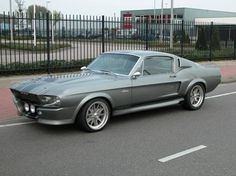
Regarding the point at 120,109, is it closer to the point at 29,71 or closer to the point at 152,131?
the point at 152,131

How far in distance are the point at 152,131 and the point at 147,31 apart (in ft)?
36.6

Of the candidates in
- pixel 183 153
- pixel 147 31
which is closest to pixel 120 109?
pixel 183 153

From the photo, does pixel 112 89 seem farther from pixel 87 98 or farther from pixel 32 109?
pixel 32 109

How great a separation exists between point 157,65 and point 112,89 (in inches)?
61.7

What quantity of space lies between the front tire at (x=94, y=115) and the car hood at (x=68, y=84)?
272mm

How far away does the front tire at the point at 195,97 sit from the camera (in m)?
8.95

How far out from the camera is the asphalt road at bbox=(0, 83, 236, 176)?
5158 millimetres

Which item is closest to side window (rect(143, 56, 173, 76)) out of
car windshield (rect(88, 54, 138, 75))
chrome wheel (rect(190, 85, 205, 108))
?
car windshield (rect(88, 54, 138, 75))

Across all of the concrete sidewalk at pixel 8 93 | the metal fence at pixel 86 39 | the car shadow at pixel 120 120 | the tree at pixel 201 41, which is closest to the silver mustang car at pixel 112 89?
the car shadow at pixel 120 120

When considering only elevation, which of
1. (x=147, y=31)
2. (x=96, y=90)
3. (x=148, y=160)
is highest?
(x=147, y=31)

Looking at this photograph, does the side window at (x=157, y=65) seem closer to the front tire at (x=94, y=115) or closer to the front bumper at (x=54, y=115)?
the front tire at (x=94, y=115)

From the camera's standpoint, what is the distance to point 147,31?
1783cm

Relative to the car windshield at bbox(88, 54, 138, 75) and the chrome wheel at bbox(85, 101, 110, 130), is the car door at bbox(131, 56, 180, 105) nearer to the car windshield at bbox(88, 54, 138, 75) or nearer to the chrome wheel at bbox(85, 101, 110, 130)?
the car windshield at bbox(88, 54, 138, 75)

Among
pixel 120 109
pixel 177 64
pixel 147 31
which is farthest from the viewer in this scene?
pixel 147 31
